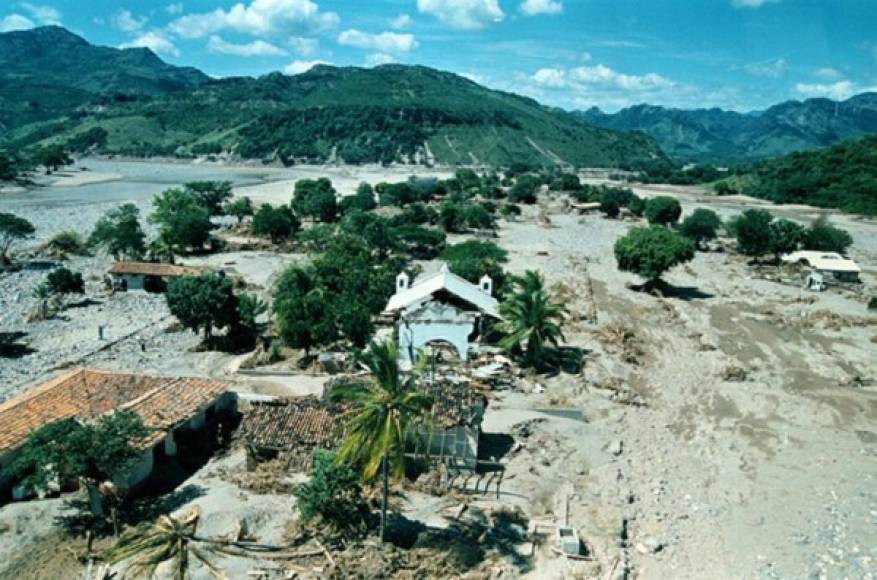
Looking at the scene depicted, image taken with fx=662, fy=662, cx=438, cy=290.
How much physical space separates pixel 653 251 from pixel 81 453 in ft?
147

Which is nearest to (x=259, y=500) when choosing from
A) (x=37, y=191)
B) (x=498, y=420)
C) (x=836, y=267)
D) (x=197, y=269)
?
(x=498, y=420)

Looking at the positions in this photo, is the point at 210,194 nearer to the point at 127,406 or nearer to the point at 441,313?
the point at 441,313

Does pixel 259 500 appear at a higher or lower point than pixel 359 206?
lower

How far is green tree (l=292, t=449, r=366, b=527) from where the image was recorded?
1906 cm

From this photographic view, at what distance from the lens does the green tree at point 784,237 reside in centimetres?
6694

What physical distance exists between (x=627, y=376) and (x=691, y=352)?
22.7ft

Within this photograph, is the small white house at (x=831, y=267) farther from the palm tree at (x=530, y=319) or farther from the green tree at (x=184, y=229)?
the green tree at (x=184, y=229)

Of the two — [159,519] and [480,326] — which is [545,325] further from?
[159,519]

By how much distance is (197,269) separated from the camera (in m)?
55.8

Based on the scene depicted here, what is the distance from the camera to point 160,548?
18.4 m

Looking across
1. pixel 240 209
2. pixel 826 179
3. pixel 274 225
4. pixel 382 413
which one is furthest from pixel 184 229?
pixel 826 179

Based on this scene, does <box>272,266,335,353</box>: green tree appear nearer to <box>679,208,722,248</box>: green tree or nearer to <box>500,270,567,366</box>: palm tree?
<box>500,270,567,366</box>: palm tree

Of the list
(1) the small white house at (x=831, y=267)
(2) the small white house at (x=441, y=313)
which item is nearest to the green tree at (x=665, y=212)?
(1) the small white house at (x=831, y=267)

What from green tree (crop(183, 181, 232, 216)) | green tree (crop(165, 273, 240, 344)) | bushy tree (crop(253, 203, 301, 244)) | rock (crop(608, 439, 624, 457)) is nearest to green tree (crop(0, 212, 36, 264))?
bushy tree (crop(253, 203, 301, 244))
